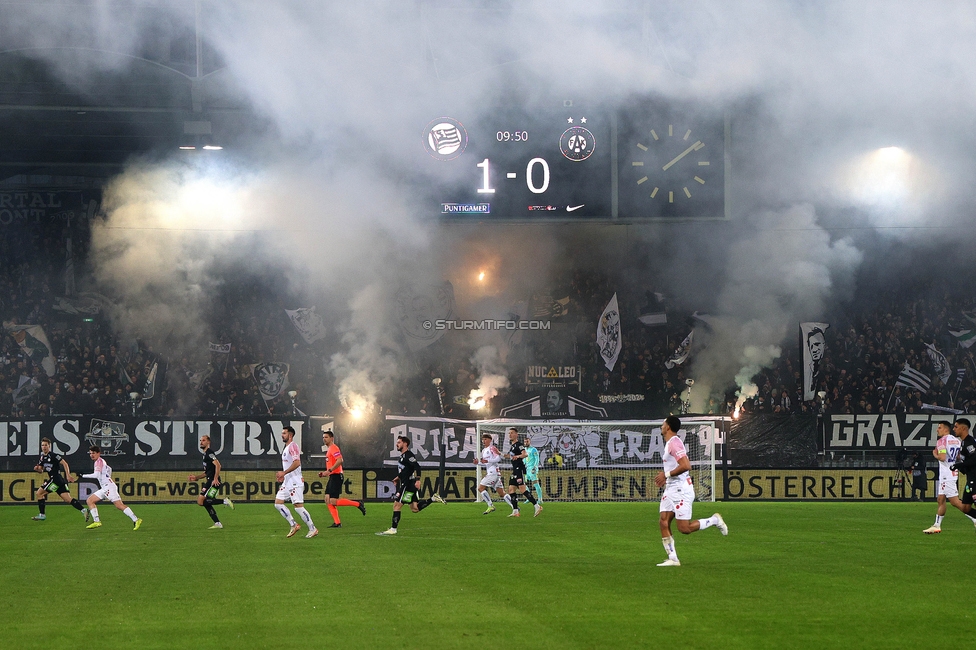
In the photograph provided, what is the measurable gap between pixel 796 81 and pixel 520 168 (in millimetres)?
6452

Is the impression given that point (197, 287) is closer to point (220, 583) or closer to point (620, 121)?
point (620, 121)

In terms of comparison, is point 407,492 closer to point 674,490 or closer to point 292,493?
point 292,493

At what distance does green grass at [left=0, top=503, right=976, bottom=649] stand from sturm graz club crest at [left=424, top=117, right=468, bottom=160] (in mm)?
8576

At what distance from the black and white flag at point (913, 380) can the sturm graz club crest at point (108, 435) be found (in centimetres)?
2256

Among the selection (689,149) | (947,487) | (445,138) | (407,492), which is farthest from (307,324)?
(947,487)

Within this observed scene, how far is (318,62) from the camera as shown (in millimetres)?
18016

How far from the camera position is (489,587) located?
1041 cm

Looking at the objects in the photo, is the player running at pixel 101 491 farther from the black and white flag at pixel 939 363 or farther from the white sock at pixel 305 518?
the black and white flag at pixel 939 363

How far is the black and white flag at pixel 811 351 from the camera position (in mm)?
32781

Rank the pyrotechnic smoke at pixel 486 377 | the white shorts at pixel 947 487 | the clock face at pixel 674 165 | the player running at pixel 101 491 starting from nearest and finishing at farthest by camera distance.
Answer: the white shorts at pixel 947 487, the player running at pixel 101 491, the clock face at pixel 674 165, the pyrotechnic smoke at pixel 486 377

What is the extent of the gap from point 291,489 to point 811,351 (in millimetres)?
21000

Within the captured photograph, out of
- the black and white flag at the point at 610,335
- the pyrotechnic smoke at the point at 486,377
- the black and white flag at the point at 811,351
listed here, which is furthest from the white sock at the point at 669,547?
the black and white flag at the point at 610,335

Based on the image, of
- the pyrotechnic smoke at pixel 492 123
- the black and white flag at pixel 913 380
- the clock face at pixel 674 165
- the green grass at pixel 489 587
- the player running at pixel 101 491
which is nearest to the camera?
the green grass at pixel 489 587

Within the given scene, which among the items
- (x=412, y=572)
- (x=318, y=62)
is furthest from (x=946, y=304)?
(x=412, y=572)
